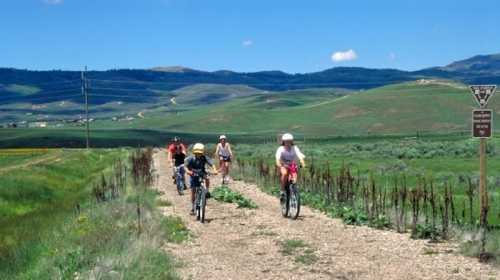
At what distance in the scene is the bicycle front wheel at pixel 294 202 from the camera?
1858 cm

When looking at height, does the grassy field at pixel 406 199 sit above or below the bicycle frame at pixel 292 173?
below

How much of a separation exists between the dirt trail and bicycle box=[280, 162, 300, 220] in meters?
0.31

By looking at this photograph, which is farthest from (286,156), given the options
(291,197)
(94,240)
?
(94,240)

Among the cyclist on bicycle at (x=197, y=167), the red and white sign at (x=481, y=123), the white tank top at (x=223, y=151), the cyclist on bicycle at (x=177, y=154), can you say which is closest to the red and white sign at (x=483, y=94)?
the red and white sign at (x=481, y=123)

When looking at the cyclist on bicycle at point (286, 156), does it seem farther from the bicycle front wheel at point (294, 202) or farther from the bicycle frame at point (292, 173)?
the bicycle front wheel at point (294, 202)

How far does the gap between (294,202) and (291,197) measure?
154 mm

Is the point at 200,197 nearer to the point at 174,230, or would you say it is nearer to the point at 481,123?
the point at 174,230

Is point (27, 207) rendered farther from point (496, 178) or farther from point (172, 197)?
point (496, 178)

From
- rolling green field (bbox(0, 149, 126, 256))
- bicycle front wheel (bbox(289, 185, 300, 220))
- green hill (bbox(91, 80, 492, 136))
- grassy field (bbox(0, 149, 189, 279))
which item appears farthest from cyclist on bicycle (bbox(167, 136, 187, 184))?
green hill (bbox(91, 80, 492, 136))

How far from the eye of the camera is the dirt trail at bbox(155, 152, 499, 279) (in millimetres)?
11977

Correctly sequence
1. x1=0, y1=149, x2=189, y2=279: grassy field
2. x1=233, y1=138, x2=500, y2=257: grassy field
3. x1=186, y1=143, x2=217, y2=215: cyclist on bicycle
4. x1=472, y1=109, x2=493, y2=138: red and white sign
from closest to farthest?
x1=0, y1=149, x2=189, y2=279: grassy field, x1=472, y1=109, x2=493, y2=138: red and white sign, x1=233, y1=138, x2=500, y2=257: grassy field, x1=186, y1=143, x2=217, y2=215: cyclist on bicycle

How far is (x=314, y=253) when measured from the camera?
1366 centimetres

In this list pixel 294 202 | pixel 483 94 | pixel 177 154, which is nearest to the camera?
pixel 483 94

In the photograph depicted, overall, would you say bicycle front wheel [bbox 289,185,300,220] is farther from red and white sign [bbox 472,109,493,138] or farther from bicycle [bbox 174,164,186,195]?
bicycle [bbox 174,164,186,195]
